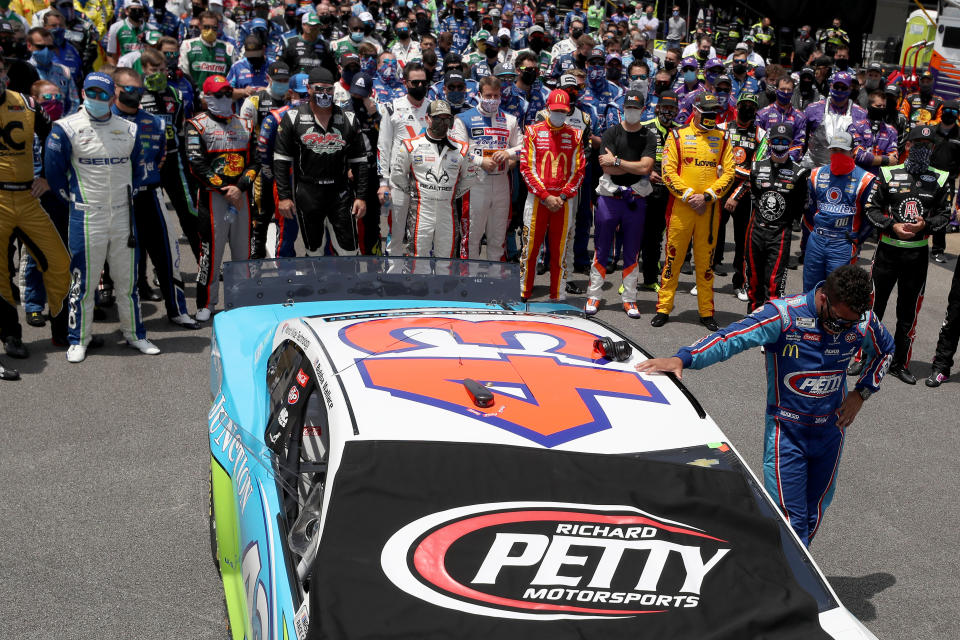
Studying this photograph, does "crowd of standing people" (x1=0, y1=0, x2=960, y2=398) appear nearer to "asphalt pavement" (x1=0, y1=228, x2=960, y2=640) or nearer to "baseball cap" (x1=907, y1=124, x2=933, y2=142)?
"baseball cap" (x1=907, y1=124, x2=933, y2=142)

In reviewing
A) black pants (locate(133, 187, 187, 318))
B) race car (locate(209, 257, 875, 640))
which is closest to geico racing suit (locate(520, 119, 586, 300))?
black pants (locate(133, 187, 187, 318))

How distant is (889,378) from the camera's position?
8.51 meters

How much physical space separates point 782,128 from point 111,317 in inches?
278

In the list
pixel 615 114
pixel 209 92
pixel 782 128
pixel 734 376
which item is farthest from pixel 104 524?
pixel 615 114

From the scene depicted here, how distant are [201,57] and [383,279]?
9.31 m

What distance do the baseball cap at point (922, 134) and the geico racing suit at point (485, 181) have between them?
12.5 feet

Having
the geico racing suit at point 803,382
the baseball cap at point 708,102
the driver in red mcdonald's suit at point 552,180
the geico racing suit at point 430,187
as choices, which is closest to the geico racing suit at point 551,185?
the driver in red mcdonald's suit at point 552,180

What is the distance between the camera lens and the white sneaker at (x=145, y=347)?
26.3 ft

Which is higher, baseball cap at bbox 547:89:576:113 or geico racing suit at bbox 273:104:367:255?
baseball cap at bbox 547:89:576:113

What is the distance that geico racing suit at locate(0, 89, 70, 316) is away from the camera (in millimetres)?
7441

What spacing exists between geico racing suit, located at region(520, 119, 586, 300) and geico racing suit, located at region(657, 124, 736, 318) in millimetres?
954

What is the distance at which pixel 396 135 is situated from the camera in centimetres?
952

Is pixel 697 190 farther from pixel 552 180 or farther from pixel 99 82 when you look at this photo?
pixel 99 82

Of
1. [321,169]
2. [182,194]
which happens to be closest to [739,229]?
[321,169]
